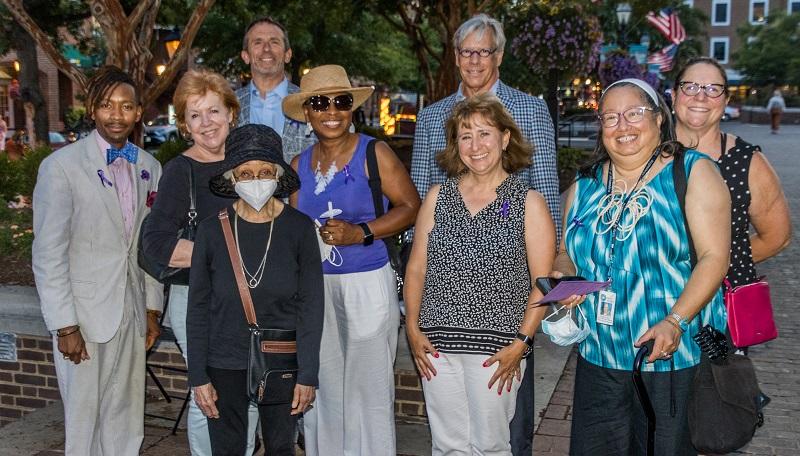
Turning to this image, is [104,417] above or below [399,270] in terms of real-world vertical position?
below

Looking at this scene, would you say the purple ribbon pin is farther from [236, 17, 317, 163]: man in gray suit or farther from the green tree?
the green tree

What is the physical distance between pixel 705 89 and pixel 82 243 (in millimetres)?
2957

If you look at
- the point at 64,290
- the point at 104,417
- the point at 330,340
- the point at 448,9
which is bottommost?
the point at 104,417

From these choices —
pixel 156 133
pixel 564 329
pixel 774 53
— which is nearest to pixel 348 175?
pixel 564 329

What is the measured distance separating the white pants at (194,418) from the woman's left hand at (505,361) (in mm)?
1112

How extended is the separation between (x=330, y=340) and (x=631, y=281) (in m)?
1.58

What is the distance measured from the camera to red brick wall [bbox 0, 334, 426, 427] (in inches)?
227

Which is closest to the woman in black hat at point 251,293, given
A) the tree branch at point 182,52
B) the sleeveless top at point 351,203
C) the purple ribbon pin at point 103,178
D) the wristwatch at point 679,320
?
the sleeveless top at point 351,203

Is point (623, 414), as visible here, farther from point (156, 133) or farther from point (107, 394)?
point (156, 133)

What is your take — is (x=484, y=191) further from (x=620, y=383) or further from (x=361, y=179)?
(x=620, y=383)

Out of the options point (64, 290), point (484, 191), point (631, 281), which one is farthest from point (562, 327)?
point (64, 290)

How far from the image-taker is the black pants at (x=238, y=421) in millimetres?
3393

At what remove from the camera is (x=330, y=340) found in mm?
4004

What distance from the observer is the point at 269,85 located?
482 centimetres
